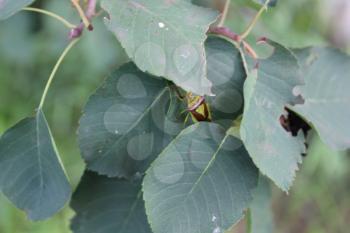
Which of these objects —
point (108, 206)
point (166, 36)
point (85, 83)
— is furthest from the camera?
point (85, 83)

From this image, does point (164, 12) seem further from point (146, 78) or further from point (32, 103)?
point (32, 103)

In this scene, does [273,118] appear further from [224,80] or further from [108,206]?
[108,206]

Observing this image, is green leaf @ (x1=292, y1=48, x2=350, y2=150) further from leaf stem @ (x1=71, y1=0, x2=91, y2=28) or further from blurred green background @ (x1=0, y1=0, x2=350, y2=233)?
blurred green background @ (x1=0, y1=0, x2=350, y2=233)

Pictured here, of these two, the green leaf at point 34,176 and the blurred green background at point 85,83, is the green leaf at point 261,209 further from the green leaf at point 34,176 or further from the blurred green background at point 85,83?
the blurred green background at point 85,83

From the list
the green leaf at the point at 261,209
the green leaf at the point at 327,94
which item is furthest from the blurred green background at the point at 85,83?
the green leaf at the point at 261,209

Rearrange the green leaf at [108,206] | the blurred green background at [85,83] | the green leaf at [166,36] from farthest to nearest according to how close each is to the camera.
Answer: the blurred green background at [85,83]
the green leaf at [108,206]
the green leaf at [166,36]

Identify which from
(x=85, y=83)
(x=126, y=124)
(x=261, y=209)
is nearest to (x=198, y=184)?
(x=126, y=124)

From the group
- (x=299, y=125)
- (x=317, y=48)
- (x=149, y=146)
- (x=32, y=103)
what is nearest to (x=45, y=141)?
(x=149, y=146)
